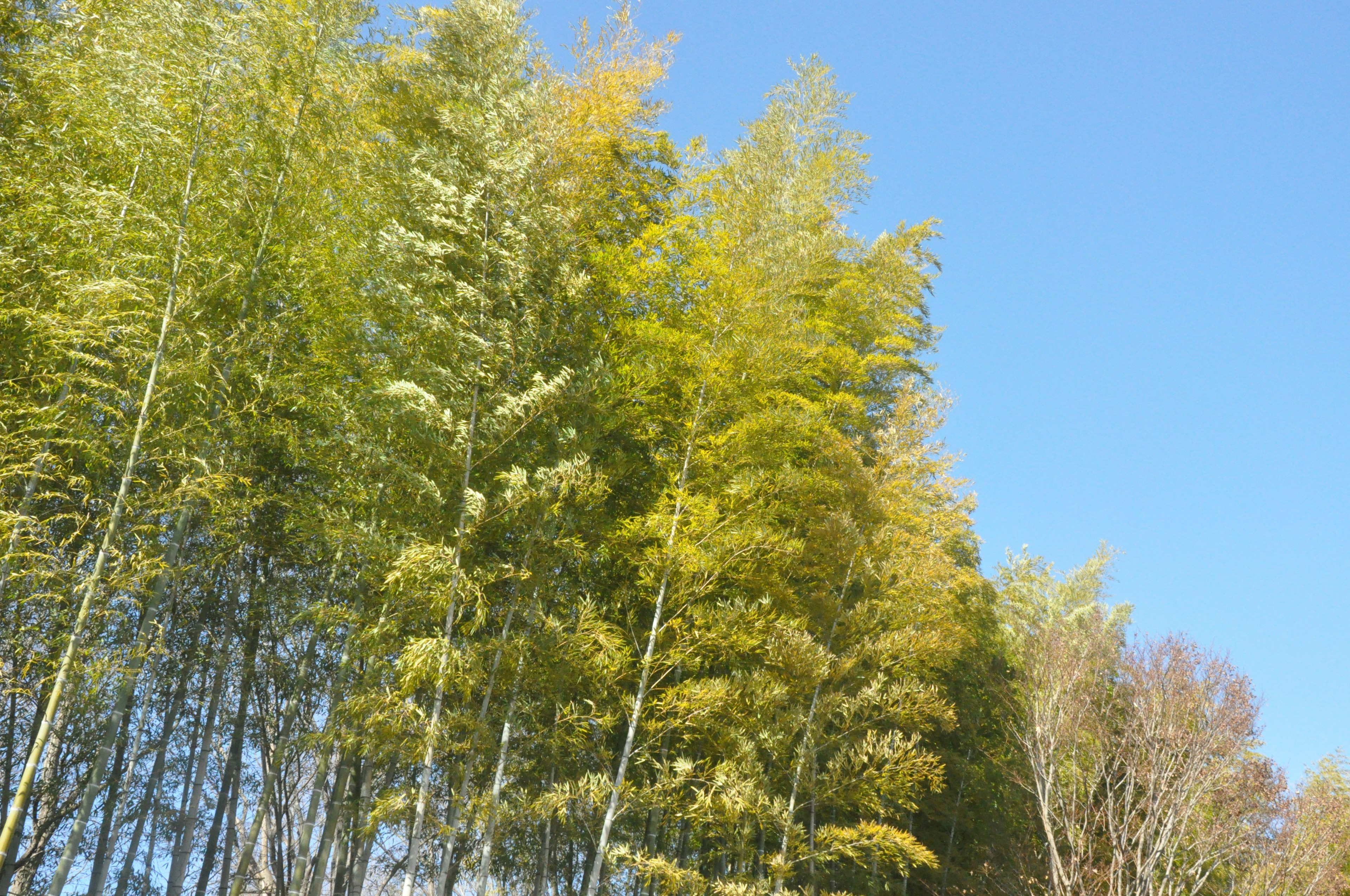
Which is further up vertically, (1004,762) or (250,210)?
(250,210)

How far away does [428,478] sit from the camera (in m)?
6.81

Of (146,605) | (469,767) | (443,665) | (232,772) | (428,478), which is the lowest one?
(232,772)

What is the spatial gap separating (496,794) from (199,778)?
2820 mm

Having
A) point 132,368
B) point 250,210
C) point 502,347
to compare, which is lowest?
point 132,368

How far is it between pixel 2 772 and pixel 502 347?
6335mm

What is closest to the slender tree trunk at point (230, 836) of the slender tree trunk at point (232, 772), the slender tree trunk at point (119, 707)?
the slender tree trunk at point (232, 772)

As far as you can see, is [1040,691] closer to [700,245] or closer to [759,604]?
[759,604]

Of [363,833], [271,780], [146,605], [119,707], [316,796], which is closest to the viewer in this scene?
[119,707]

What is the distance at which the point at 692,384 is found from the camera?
836cm

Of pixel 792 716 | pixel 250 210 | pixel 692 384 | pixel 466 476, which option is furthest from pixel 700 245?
pixel 792 716

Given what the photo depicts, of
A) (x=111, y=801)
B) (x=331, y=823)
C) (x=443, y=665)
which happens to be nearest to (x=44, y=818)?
(x=111, y=801)

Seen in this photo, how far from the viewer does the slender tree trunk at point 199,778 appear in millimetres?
7637

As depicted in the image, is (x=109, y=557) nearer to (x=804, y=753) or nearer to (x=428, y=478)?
(x=428, y=478)

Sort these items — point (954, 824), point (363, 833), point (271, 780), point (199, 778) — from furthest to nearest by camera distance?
point (954, 824) → point (199, 778) → point (271, 780) → point (363, 833)
